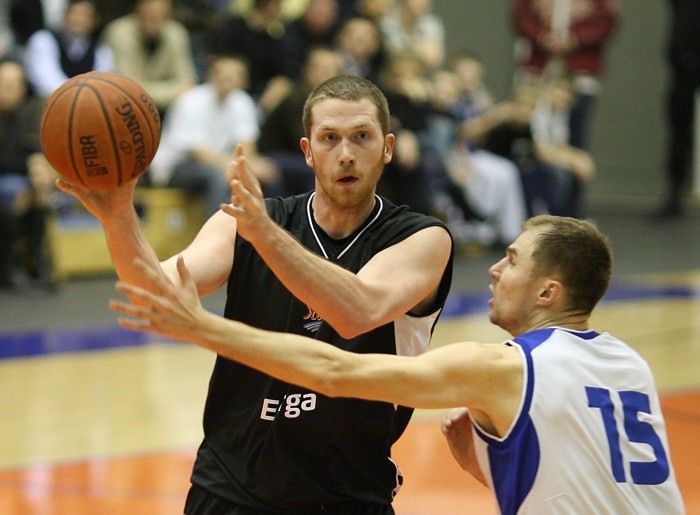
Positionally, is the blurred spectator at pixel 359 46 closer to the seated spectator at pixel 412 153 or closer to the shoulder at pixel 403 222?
the seated spectator at pixel 412 153

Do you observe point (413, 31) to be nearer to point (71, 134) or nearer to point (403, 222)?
point (403, 222)

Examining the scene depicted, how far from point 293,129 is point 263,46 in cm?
150

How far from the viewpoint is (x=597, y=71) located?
589 inches

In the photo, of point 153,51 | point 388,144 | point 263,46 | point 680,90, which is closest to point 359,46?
point 263,46

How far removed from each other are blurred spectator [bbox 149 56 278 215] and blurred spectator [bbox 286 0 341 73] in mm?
1201

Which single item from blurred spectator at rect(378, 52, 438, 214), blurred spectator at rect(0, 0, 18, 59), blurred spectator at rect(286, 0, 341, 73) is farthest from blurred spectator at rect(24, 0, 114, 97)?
blurred spectator at rect(378, 52, 438, 214)

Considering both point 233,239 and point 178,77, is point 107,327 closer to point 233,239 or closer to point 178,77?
point 178,77

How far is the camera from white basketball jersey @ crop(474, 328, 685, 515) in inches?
112

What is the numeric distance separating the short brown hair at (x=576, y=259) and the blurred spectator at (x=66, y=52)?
876 cm

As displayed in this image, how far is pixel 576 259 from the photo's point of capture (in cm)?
305

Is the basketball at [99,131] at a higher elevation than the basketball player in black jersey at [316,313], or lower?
higher

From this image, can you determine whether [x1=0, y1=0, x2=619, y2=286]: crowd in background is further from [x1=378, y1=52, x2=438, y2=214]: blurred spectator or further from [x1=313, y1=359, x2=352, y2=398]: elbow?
[x1=313, y1=359, x2=352, y2=398]: elbow

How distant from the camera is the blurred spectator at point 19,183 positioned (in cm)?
996

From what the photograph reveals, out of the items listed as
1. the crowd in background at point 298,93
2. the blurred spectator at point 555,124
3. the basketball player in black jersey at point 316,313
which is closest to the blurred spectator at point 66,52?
the crowd in background at point 298,93
